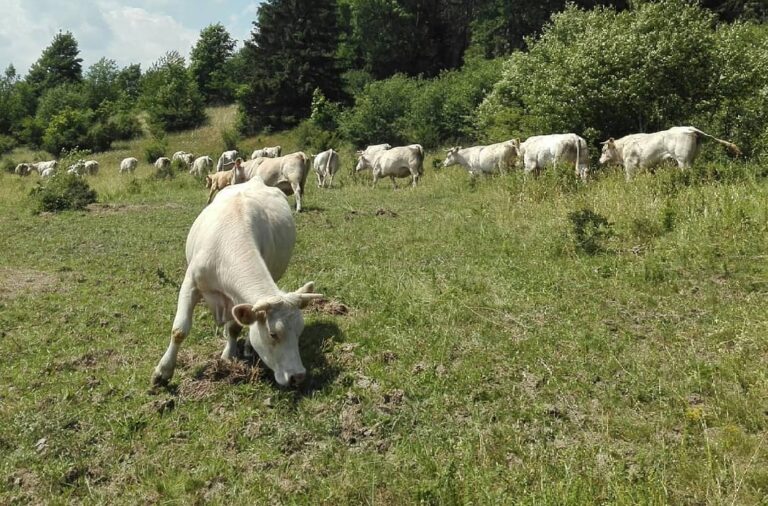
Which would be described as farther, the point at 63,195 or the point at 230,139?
the point at 230,139

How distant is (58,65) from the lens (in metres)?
76.4

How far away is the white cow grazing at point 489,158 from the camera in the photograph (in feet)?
64.0

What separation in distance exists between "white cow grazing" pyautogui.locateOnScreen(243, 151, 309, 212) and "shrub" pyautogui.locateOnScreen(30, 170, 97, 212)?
5.29 meters

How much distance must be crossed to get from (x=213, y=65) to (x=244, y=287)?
65302 mm

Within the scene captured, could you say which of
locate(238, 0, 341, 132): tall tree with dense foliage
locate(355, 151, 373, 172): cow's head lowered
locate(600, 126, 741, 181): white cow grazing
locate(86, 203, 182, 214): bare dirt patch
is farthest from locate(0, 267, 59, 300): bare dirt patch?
locate(238, 0, 341, 132): tall tree with dense foliage

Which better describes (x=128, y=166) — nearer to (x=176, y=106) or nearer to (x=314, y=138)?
(x=314, y=138)

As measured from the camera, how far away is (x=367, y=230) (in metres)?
12.1

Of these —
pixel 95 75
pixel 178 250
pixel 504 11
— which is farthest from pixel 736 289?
pixel 95 75

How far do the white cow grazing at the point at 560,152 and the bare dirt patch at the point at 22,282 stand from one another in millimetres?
12130

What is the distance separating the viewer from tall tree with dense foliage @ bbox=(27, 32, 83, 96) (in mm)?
74375

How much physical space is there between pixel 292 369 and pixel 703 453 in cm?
297

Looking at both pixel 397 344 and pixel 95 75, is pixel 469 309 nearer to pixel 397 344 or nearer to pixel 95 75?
pixel 397 344

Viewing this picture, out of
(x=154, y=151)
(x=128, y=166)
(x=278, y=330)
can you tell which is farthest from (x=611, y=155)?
(x=154, y=151)

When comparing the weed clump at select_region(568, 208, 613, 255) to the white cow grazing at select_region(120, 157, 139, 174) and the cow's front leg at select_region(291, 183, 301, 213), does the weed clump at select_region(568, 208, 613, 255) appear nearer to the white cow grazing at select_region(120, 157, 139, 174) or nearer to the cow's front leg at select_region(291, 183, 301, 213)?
the cow's front leg at select_region(291, 183, 301, 213)
